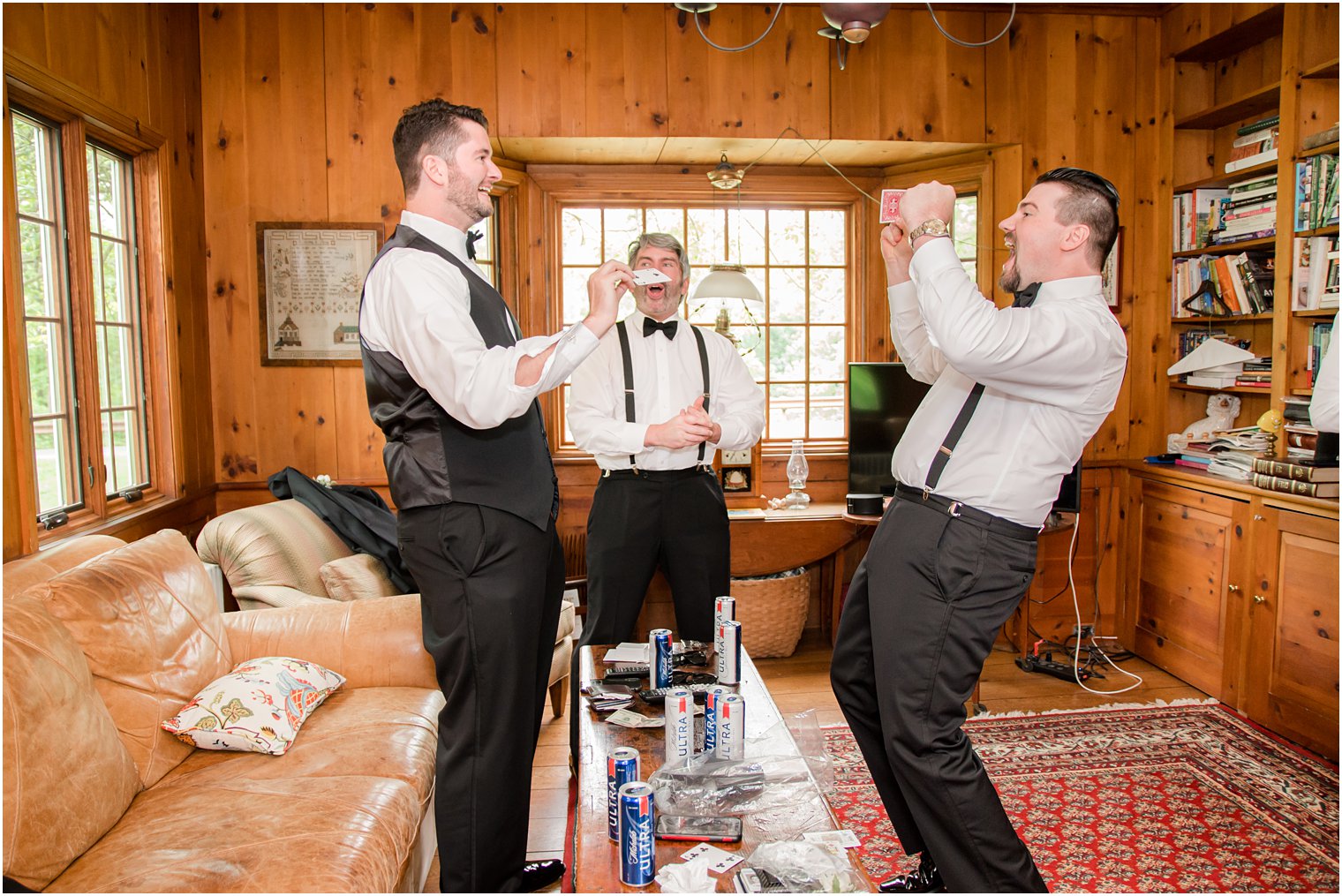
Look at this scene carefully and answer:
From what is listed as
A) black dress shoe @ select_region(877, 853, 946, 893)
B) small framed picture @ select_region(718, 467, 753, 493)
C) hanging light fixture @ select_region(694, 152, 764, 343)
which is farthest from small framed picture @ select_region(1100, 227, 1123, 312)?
black dress shoe @ select_region(877, 853, 946, 893)

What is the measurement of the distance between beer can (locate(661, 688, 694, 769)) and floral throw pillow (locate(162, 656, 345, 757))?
0.86 metres

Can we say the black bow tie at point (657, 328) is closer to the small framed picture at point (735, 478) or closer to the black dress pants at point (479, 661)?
the small framed picture at point (735, 478)

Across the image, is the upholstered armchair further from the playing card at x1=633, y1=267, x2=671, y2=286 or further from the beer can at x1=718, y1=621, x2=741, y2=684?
the playing card at x1=633, y1=267, x2=671, y2=286

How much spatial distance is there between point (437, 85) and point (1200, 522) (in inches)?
138

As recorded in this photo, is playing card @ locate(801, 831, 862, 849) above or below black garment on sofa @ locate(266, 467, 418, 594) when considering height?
below

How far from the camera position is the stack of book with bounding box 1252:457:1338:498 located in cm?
296

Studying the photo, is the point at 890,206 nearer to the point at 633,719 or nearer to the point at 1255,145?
the point at 633,719

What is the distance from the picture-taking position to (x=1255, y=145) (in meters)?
3.58

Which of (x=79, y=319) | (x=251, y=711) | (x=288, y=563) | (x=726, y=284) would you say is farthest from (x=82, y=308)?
(x=726, y=284)

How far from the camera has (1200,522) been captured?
3553 mm

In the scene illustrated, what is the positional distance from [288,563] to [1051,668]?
2.92 m

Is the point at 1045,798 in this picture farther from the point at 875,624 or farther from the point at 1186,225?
the point at 1186,225

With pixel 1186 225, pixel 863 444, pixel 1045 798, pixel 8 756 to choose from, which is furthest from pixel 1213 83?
pixel 8 756

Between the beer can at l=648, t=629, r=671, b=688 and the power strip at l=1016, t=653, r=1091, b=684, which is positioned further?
the power strip at l=1016, t=653, r=1091, b=684
